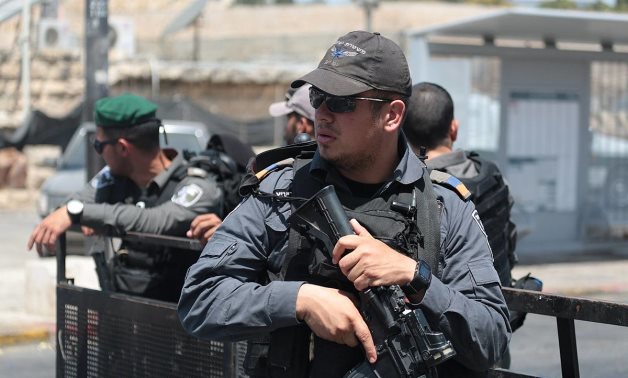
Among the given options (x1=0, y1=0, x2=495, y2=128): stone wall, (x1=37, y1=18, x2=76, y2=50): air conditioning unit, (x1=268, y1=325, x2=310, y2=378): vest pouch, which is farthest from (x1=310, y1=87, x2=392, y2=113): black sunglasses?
(x1=37, y1=18, x2=76, y2=50): air conditioning unit

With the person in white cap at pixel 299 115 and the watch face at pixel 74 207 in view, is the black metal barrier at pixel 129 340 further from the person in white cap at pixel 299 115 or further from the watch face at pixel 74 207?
the person in white cap at pixel 299 115

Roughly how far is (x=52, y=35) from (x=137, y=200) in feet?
79.5

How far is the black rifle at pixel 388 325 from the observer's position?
2.55 meters

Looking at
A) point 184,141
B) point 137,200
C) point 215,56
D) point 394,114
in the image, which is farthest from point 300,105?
point 215,56

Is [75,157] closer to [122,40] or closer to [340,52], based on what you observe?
[340,52]

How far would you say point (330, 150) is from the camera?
2.71 meters

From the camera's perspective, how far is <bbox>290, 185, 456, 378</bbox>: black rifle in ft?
8.38

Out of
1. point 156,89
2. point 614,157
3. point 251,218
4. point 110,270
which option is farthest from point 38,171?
point 251,218

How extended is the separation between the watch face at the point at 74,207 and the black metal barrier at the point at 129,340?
213mm

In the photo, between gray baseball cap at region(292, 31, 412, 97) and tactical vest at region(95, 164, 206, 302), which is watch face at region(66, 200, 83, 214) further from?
gray baseball cap at region(292, 31, 412, 97)

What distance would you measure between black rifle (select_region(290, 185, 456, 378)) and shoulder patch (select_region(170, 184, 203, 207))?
2486 mm

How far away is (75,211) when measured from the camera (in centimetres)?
488

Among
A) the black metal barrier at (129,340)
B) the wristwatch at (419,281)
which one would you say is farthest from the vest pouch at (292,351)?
the black metal barrier at (129,340)

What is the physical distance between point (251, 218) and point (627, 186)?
497 inches
